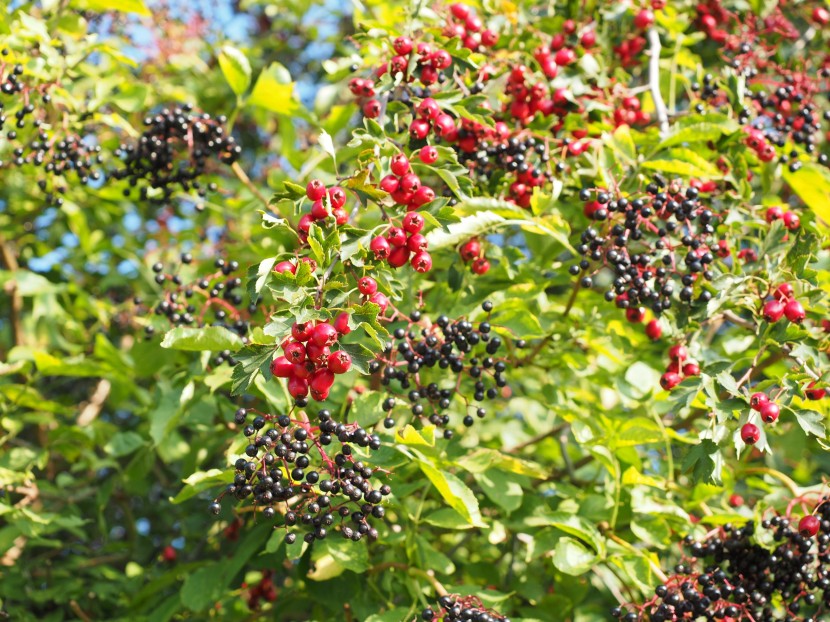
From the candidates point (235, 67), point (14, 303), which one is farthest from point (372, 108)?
point (14, 303)

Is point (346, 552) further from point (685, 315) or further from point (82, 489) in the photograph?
point (82, 489)

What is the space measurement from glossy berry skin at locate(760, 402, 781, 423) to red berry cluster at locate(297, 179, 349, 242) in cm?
145

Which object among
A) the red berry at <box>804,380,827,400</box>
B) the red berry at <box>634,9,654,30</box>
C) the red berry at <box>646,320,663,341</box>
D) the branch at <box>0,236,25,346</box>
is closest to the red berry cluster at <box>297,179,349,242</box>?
the red berry at <box>646,320,663,341</box>

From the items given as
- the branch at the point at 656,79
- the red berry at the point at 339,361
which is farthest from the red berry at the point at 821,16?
the red berry at the point at 339,361

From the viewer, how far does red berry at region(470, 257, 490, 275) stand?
324cm

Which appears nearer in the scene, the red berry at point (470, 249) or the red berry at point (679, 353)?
the red berry at point (679, 353)

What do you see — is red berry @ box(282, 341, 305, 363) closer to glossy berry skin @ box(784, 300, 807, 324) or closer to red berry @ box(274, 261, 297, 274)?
red berry @ box(274, 261, 297, 274)

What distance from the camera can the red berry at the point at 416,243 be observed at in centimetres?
260

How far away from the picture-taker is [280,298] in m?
2.33

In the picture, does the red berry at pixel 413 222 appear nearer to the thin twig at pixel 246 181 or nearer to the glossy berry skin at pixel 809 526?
the thin twig at pixel 246 181

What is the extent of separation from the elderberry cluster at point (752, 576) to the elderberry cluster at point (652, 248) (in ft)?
2.80

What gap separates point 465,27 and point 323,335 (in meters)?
1.82

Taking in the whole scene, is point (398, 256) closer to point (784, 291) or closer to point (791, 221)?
point (784, 291)

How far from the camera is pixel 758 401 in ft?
8.70
